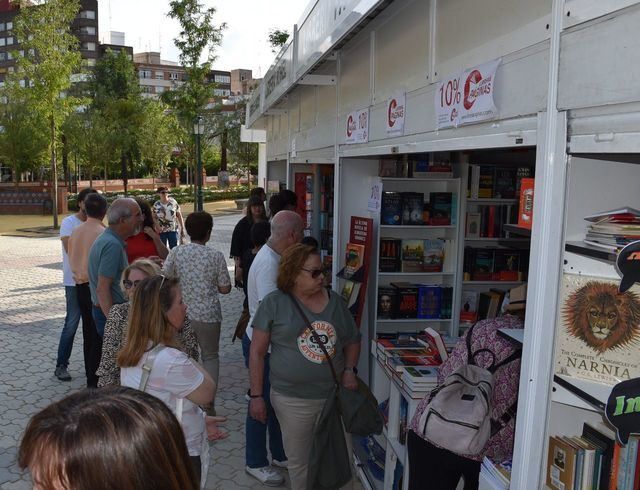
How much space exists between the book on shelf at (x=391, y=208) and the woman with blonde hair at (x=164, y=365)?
9.69 ft

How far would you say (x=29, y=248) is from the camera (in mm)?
16562

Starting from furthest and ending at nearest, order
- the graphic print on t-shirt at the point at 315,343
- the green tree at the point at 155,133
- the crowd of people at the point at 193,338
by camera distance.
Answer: the green tree at the point at 155,133 < the graphic print on t-shirt at the point at 315,343 < the crowd of people at the point at 193,338

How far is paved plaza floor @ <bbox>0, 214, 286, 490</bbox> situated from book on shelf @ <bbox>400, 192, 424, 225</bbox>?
A: 2383mm

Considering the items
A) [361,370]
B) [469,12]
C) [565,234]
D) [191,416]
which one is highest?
[469,12]

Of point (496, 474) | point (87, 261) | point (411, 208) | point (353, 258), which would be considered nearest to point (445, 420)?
point (496, 474)

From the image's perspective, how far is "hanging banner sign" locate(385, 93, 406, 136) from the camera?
3599mm

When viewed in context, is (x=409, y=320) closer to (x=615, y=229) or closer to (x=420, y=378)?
(x=420, y=378)

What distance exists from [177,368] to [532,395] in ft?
4.76

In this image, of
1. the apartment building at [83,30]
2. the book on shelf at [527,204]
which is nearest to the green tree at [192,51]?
the book on shelf at [527,204]

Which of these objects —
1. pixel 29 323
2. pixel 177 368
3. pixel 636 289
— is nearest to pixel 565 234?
pixel 636 289

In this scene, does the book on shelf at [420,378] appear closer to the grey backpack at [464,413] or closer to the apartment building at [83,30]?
the grey backpack at [464,413]

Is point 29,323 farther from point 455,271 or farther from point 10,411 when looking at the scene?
point 455,271

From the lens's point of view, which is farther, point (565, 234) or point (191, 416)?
point (191, 416)

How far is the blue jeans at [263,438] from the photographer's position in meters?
4.08
